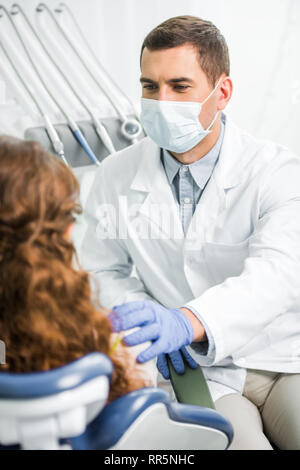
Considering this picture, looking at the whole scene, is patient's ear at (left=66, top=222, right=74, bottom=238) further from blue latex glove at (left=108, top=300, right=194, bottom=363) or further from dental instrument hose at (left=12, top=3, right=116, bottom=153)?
dental instrument hose at (left=12, top=3, right=116, bottom=153)

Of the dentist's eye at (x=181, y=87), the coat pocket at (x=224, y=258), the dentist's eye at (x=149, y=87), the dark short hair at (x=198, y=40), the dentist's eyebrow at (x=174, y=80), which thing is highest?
the dark short hair at (x=198, y=40)

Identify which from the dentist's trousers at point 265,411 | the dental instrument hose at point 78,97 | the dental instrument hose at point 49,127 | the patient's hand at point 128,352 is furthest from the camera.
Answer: the dental instrument hose at point 78,97

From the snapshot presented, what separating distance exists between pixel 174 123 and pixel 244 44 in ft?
5.12

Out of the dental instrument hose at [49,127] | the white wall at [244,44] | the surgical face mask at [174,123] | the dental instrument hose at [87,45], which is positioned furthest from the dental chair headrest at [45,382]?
the white wall at [244,44]

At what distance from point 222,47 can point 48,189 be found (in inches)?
36.8

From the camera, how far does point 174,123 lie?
1370 mm

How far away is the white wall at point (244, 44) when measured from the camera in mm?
2385

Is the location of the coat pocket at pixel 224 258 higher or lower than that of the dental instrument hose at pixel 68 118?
lower

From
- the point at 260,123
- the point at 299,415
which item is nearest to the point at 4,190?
the point at 299,415

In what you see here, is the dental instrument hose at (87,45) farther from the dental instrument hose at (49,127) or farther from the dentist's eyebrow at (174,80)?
the dentist's eyebrow at (174,80)

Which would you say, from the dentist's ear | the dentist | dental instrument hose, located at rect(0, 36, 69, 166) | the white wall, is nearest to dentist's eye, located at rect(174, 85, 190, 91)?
the dentist

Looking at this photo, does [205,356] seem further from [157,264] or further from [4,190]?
[4,190]

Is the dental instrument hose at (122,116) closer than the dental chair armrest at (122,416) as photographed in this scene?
No
